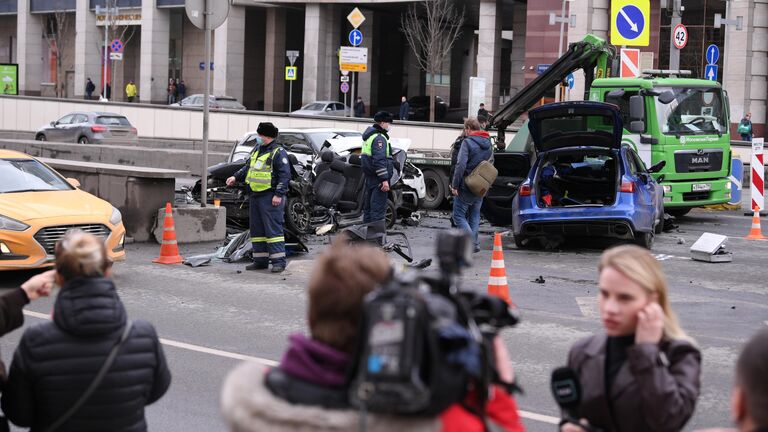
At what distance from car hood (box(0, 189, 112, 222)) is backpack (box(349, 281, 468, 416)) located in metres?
10.0

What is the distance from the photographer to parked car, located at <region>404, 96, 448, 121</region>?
5433 centimetres

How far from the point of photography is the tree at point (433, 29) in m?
53.9

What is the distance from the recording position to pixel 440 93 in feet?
207

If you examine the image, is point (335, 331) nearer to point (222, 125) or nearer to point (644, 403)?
point (644, 403)

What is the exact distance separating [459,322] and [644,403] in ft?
3.23

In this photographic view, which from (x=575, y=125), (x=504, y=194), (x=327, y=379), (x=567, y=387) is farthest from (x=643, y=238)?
(x=327, y=379)

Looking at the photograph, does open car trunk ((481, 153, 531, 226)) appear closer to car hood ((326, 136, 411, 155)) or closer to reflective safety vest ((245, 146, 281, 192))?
car hood ((326, 136, 411, 155))

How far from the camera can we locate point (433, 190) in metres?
21.7

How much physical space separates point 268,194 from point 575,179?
5.12 meters

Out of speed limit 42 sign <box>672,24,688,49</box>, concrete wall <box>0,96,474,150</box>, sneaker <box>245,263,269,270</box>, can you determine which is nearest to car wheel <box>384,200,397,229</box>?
sneaker <box>245,263,269,270</box>

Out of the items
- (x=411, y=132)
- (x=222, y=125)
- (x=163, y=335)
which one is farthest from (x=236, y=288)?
(x=222, y=125)

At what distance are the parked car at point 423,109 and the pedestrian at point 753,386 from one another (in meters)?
51.8

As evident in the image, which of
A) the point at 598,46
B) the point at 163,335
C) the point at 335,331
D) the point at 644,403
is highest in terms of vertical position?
the point at 598,46

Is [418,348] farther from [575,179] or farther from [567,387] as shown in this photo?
[575,179]
